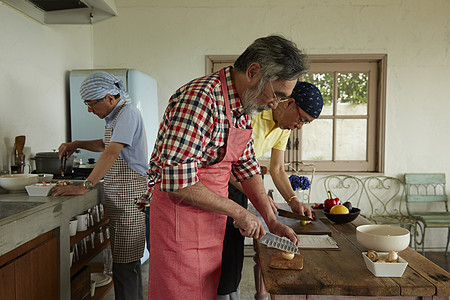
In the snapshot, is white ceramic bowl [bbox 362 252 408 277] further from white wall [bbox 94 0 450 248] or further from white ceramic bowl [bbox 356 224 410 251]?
white wall [bbox 94 0 450 248]

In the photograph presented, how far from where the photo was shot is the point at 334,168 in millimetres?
4879

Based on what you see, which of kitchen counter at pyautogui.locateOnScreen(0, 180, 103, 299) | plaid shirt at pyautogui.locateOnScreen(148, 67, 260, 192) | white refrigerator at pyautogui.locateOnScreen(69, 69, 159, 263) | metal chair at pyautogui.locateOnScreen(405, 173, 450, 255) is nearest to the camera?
plaid shirt at pyautogui.locateOnScreen(148, 67, 260, 192)

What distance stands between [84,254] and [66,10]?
1910mm

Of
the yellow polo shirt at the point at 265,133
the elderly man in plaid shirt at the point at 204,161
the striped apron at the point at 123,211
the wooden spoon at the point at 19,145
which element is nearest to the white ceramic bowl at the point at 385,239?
the elderly man in plaid shirt at the point at 204,161

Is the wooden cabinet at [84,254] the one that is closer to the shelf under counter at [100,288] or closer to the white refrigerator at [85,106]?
the shelf under counter at [100,288]

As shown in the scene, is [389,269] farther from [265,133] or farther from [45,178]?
[45,178]

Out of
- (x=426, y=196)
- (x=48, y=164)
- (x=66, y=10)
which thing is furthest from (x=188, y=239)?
(x=426, y=196)

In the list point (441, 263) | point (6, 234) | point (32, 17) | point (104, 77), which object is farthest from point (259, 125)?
point (441, 263)

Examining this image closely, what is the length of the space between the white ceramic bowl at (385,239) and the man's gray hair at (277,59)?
2.27 feet

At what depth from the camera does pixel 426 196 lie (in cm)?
468

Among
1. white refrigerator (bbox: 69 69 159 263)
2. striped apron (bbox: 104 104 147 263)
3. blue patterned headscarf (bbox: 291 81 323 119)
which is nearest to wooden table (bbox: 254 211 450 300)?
blue patterned headscarf (bbox: 291 81 323 119)

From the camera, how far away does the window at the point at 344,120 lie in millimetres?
4785

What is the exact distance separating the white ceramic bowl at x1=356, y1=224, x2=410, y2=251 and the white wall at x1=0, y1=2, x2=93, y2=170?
103 inches

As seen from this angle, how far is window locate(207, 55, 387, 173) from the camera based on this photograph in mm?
4785
